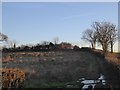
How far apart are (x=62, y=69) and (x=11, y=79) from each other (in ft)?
24.0

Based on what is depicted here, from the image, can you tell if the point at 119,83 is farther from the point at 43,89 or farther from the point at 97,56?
the point at 97,56

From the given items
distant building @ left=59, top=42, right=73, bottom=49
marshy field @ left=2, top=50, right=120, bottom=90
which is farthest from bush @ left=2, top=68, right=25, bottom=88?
distant building @ left=59, top=42, right=73, bottom=49

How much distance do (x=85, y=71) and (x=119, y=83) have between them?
5923mm

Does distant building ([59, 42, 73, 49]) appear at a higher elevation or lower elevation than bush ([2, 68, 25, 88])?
higher

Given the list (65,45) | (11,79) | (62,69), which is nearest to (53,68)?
(62,69)

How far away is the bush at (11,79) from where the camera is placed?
12.4m

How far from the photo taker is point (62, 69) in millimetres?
19812

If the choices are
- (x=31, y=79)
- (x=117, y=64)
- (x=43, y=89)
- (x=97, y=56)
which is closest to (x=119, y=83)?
(x=117, y=64)

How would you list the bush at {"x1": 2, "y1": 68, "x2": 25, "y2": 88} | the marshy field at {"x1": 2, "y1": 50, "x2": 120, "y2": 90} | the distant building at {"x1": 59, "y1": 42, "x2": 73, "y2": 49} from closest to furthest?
the bush at {"x1": 2, "y1": 68, "x2": 25, "y2": 88} → the marshy field at {"x1": 2, "y1": 50, "x2": 120, "y2": 90} → the distant building at {"x1": 59, "y1": 42, "x2": 73, "y2": 49}

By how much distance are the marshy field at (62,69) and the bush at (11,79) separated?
1.68ft

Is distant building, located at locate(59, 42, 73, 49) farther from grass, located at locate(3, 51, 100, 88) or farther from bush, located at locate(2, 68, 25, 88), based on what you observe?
bush, located at locate(2, 68, 25, 88)

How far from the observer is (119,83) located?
13.8 m

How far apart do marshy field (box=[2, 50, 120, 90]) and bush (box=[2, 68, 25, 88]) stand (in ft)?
1.68

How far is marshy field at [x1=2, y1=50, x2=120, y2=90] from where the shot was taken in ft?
49.3
